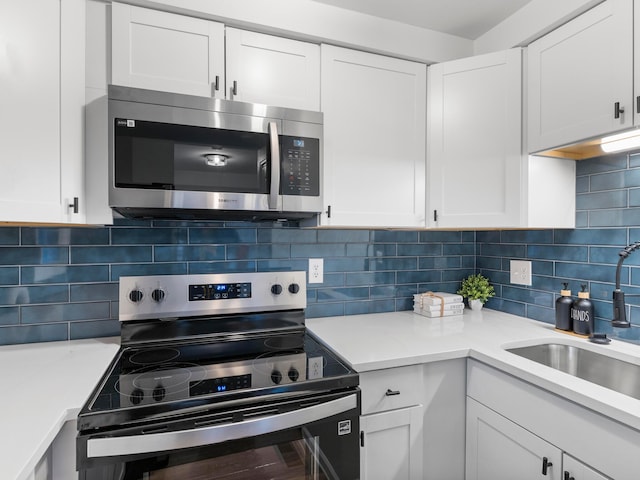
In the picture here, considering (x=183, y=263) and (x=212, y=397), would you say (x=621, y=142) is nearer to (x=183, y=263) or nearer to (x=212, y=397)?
Result: (x=212, y=397)

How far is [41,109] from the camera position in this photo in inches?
45.6

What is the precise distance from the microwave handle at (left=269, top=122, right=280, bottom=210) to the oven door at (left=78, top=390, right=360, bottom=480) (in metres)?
0.72

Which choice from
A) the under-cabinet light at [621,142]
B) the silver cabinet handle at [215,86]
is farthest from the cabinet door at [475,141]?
the silver cabinet handle at [215,86]

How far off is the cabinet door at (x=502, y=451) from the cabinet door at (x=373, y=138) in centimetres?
87

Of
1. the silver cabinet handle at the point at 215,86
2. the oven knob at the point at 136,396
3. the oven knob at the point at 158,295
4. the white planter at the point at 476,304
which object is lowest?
the oven knob at the point at 136,396

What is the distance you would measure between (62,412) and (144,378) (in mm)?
256

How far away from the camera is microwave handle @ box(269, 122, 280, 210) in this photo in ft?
4.56

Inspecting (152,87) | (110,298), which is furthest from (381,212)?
(110,298)

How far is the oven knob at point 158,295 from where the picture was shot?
152 cm

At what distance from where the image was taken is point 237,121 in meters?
1.38

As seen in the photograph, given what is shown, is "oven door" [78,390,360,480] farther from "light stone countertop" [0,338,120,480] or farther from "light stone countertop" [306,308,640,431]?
"light stone countertop" [306,308,640,431]

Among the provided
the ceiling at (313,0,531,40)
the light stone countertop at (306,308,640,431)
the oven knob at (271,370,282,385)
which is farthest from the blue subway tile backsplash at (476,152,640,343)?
the oven knob at (271,370,282,385)

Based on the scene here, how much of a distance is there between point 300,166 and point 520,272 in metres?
1.35

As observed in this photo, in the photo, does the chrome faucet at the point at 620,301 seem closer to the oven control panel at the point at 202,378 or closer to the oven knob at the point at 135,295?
the oven control panel at the point at 202,378
